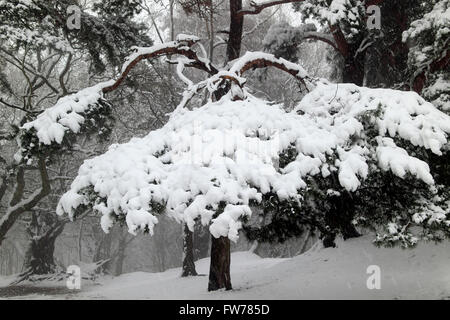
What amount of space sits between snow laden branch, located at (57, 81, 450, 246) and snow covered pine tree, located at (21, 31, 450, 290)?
0.05 ft

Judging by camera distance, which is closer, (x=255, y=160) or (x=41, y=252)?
(x=255, y=160)

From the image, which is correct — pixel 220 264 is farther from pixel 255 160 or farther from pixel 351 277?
pixel 255 160

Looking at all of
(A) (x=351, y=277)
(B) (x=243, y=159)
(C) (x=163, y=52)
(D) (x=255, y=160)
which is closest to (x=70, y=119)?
(C) (x=163, y=52)

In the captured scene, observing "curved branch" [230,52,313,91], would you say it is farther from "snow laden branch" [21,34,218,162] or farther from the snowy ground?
the snowy ground

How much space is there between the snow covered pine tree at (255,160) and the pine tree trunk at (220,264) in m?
2.79

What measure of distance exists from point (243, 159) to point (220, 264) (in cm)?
424

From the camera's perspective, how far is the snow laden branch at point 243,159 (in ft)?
17.8

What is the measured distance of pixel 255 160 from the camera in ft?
18.8

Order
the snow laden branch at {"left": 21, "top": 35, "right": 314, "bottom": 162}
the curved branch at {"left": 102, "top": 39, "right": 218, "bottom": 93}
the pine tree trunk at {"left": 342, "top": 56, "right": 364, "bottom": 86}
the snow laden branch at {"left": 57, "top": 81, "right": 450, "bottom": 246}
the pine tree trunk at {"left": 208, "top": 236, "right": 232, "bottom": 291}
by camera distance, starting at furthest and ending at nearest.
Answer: the pine tree trunk at {"left": 342, "top": 56, "right": 364, "bottom": 86}, the pine tree trunk at {"left": 208, "top": 236, "right": 232, "bottom": 291}, the curved branch at {"left": 102, "top": 39, "right": 218, "bottom": 93}, the snow laden branch at {"left": 21, "top": 35, "right": 314, "bottom": 162}, the snow laden branch at {"left": 57, "top": 81, "right": 450, "bottom": 246}

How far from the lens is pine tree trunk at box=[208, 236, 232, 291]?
903cm

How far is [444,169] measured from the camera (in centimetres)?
655

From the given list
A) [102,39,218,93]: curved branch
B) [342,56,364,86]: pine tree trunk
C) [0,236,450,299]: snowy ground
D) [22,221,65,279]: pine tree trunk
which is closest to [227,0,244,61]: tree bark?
[102,39,218,93]: curved branch

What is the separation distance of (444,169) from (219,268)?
500 centimetres

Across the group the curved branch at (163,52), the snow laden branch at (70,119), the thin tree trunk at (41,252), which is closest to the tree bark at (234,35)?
the curved branch at (163,52)
